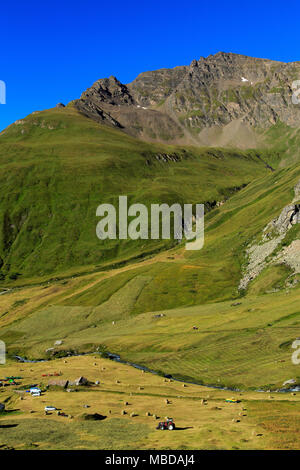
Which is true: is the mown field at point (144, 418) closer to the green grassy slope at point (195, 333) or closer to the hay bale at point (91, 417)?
the hay bale at point (91, 417)

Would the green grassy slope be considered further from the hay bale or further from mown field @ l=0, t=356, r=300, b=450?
the hay bale

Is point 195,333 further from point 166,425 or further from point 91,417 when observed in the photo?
point 166,425

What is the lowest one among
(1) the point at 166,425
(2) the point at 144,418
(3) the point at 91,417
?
(2) the point at 144,418

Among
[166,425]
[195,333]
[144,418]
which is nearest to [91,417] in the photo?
[144,418]

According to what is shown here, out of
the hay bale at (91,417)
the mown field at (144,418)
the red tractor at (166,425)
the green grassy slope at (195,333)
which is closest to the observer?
the mown field at (144,418)

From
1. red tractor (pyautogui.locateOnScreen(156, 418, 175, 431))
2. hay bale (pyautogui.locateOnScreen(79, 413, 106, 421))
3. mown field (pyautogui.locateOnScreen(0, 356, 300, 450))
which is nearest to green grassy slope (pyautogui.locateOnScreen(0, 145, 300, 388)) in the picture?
mown field (pyautogui.locateOnScreen(0, 356, 300, 450))

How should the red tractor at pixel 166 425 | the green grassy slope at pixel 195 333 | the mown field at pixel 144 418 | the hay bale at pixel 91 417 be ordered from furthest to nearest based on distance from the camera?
the green grassy slope at pixel 195 333
the hay bale at pixel 91 417
the red tractor at pixel 166 425
the mown field at pixel 144 418

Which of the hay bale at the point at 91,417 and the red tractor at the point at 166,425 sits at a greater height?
the red tractor at the point at 166,425

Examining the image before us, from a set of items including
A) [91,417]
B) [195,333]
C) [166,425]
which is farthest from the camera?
[195,333]

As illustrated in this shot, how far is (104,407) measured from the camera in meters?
76.8

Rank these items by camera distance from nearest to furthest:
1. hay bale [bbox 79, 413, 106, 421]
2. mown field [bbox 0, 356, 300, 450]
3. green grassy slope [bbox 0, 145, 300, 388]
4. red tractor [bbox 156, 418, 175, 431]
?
mown field [bbox 0, 356, 300, 450]
red tractor [bbox 156, 418, 175, 431]
hay bale [bbox 79, 413, 106, 421]
green grassy slope [bbox 0, 145, 300, 388]

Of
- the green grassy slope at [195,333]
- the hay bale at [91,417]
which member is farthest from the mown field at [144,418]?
the green grassy slope at [195,333]

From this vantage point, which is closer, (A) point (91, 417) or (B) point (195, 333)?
(A) point (91, 417)

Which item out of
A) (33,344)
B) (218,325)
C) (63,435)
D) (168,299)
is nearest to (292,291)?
(218,325)
